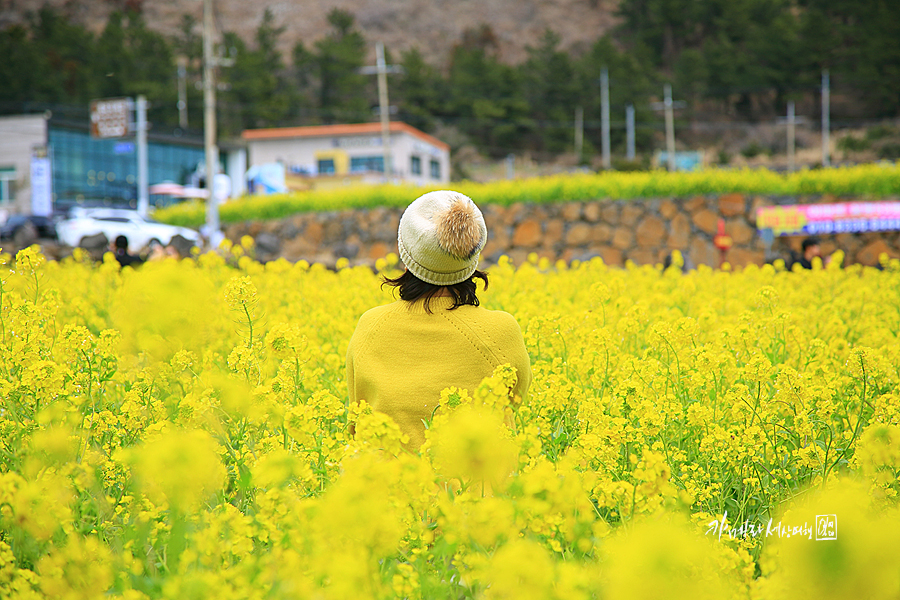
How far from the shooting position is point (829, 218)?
11609 millimetres

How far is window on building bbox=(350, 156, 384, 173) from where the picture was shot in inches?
1256

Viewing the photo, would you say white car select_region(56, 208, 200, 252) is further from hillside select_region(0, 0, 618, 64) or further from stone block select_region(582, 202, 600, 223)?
hillside select_region(0, 0, 618, 64)

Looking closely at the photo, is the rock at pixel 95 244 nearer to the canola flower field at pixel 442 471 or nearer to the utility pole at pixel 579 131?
the canola flower field at pixel 442 471

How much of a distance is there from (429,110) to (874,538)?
49.5 meters

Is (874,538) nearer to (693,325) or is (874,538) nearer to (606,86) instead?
(693,325)

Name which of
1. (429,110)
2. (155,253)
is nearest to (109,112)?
(155,253)

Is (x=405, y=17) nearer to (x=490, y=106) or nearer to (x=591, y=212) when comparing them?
(x=490, y=106)

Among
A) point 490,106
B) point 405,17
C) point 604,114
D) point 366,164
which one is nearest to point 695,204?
point 366,164

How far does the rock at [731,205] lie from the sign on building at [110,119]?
2013cm

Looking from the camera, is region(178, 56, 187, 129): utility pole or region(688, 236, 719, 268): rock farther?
region(178, 56, 187, 129): utility pole

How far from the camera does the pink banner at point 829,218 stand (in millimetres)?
11336

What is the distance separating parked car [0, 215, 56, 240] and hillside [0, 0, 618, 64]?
74.0 m

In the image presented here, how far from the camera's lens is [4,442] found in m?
2.34

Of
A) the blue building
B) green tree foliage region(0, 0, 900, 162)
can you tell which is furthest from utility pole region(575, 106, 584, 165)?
the blue building
